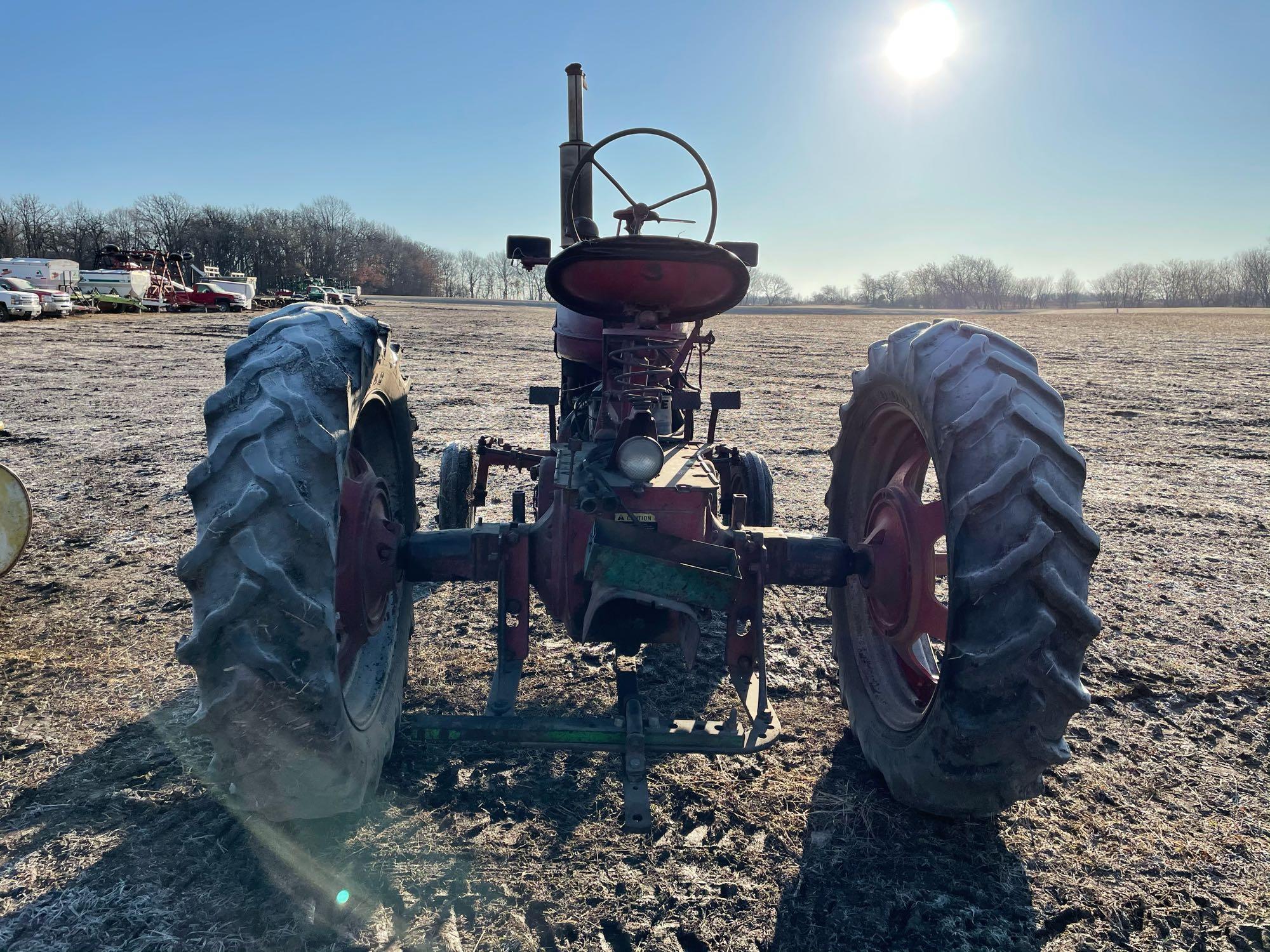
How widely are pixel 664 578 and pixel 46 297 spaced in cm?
3259

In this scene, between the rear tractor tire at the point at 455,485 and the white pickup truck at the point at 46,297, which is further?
the white pickup truck at the point at 46,297

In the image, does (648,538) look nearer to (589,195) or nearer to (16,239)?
(589,195)

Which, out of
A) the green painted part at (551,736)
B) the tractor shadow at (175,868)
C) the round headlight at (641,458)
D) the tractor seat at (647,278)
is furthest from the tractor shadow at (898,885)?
the tractor seat at (647,278)

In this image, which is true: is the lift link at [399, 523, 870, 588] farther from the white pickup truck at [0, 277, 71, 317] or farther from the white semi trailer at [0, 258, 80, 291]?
the white semi trailer at [0, 258, 80, 291]

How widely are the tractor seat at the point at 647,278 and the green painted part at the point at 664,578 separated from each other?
110 centimetres

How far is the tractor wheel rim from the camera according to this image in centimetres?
260

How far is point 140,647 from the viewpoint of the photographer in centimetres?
351

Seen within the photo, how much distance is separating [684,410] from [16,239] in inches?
3247

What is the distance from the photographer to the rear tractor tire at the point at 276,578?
74.4 inches

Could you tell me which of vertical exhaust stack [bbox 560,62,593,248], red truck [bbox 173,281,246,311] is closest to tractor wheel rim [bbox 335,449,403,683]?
vertical exhaust stack [bbox 560,62,593,248]

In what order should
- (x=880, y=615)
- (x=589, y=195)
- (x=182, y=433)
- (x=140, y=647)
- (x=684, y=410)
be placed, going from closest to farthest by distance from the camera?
(x=880, y=615)
(x=140, y=647)
(x=684, y=410)
(x=589, y=195)
(x=182, y=433)

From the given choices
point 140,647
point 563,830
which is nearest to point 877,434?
point 563,830

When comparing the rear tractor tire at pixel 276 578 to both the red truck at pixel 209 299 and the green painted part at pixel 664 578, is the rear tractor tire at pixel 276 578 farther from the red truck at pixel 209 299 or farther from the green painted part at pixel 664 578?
the red truck at pixel 209 299

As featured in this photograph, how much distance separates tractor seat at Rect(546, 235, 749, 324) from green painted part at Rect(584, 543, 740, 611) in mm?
1102
